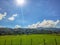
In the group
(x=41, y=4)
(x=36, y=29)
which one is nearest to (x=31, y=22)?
(x=36, y=29)

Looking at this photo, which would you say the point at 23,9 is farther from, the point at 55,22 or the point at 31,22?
the point at 55,22

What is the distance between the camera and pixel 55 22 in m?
8.59

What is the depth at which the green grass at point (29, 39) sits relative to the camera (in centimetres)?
858

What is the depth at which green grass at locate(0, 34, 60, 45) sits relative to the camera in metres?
8.58

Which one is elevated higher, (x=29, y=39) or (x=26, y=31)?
(x=26, y=31)

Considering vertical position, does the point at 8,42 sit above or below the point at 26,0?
below

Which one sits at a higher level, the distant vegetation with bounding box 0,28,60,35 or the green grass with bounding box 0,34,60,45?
the distant vegetation with bounding box 0,28,60,35

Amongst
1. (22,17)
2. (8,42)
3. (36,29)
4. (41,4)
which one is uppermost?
(41,4)

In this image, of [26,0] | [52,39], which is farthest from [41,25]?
[26,0]

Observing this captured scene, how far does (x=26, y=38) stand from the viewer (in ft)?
28.4

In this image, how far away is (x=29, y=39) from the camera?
8758 millimetres

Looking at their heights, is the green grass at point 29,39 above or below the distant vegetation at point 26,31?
below

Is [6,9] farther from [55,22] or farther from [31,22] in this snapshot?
[55,22]

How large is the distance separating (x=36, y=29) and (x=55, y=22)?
3.09 ft
